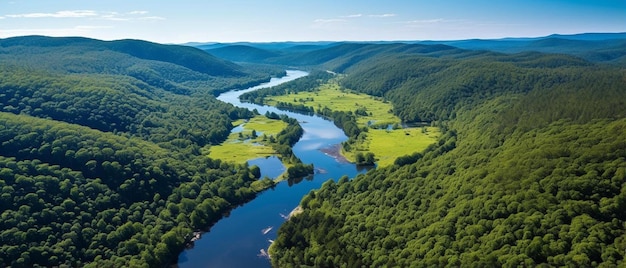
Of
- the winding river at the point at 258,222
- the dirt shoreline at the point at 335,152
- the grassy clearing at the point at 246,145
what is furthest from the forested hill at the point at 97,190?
the dirt shoreline at the point at 335,152

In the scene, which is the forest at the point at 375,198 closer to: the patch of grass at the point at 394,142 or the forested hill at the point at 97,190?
the forested hill at the point at 97,190

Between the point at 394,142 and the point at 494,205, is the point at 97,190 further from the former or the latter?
the point at 394,142

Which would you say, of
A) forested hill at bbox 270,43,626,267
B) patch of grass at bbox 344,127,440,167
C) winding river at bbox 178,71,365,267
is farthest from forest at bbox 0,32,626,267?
patch of grass at bbox 344,127,440,167

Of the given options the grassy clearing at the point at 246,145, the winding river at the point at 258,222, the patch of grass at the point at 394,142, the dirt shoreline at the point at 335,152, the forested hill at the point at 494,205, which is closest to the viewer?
the forested hill at the point at 494,205

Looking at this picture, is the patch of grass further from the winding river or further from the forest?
the winding river

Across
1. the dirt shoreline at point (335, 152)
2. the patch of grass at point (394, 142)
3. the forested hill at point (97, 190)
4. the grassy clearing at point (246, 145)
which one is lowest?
the dirt shoreline at point (335, 152)

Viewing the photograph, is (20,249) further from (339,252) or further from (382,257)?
(382,257)

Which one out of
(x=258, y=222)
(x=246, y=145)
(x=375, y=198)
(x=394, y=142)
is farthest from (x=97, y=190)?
(x=394, y=142)

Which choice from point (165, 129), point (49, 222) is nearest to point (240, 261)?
point (49, 222)
